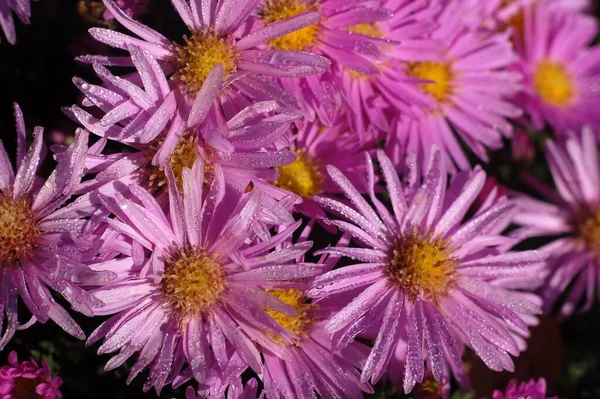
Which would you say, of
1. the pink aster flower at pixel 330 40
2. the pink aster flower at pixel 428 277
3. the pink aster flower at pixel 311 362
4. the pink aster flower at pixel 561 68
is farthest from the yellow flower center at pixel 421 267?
the pink aster flower at pixel 561 68

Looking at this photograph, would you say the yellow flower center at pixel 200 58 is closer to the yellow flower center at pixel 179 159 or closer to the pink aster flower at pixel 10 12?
the yellow flower center at pixel 179 159

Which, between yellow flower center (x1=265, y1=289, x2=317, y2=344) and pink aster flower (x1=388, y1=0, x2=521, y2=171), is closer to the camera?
yellow flower center (x1=265, y1=289, x2=317, y2=344)

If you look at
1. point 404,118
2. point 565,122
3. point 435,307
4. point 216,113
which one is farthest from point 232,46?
point 565,122

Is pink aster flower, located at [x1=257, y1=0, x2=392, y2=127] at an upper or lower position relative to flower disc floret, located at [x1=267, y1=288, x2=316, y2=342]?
upper

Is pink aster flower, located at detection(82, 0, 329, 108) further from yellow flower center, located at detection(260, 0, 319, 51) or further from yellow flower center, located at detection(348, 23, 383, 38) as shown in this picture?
yellow flower center, located at detection(348, 23, 383, 38)

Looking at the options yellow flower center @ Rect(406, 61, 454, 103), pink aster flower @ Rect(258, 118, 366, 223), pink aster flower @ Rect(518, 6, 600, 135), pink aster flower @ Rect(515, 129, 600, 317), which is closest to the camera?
pink aster flower @ Rect(258, 118, 366, 223)

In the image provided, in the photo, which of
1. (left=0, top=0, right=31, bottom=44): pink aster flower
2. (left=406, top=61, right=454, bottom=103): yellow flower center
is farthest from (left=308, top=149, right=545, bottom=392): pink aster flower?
(left=0, top=0, right=31, bottom=44): pink aster flower

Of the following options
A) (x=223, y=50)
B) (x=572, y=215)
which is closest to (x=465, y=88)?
(x=572, y=215)

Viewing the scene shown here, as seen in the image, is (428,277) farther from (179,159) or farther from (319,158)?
(179,159)
